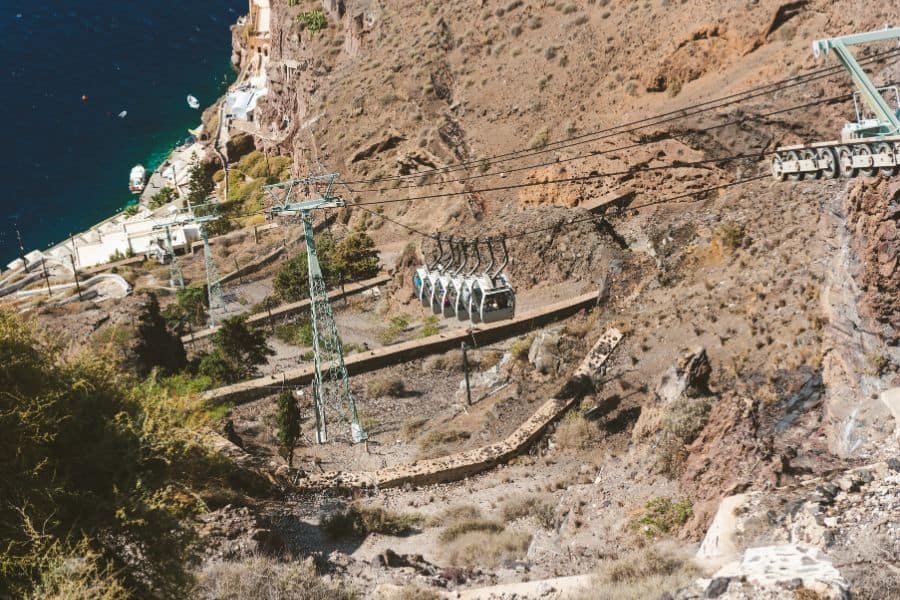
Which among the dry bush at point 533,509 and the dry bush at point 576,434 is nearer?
the dry bush at point 533,509

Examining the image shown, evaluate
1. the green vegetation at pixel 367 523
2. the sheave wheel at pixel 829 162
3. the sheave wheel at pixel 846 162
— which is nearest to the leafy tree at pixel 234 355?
the green vegetation at pixel 367 523

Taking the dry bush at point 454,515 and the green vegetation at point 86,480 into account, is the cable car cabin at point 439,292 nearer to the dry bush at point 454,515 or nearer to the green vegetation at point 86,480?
the dry bush at point 454,515

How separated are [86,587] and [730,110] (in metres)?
32.1

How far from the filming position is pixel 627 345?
78.5 ft

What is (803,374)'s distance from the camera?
17.1 m

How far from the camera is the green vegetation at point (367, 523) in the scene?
1742cm

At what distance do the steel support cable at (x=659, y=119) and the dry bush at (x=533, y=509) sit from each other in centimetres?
1671

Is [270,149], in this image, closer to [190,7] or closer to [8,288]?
[8,288]

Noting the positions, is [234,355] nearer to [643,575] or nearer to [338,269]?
[338,269]

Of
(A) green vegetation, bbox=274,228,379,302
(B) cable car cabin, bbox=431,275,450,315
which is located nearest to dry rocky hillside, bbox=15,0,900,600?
(B) cable car cabin, bbox=431,275,450,315

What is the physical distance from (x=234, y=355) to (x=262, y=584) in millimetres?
21951

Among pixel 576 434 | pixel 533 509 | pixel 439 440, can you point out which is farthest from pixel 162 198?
pixel 533 509

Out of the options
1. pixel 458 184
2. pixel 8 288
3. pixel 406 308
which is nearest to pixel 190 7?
pixel 8 288

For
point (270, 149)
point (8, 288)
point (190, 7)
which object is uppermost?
point (190, 7)
